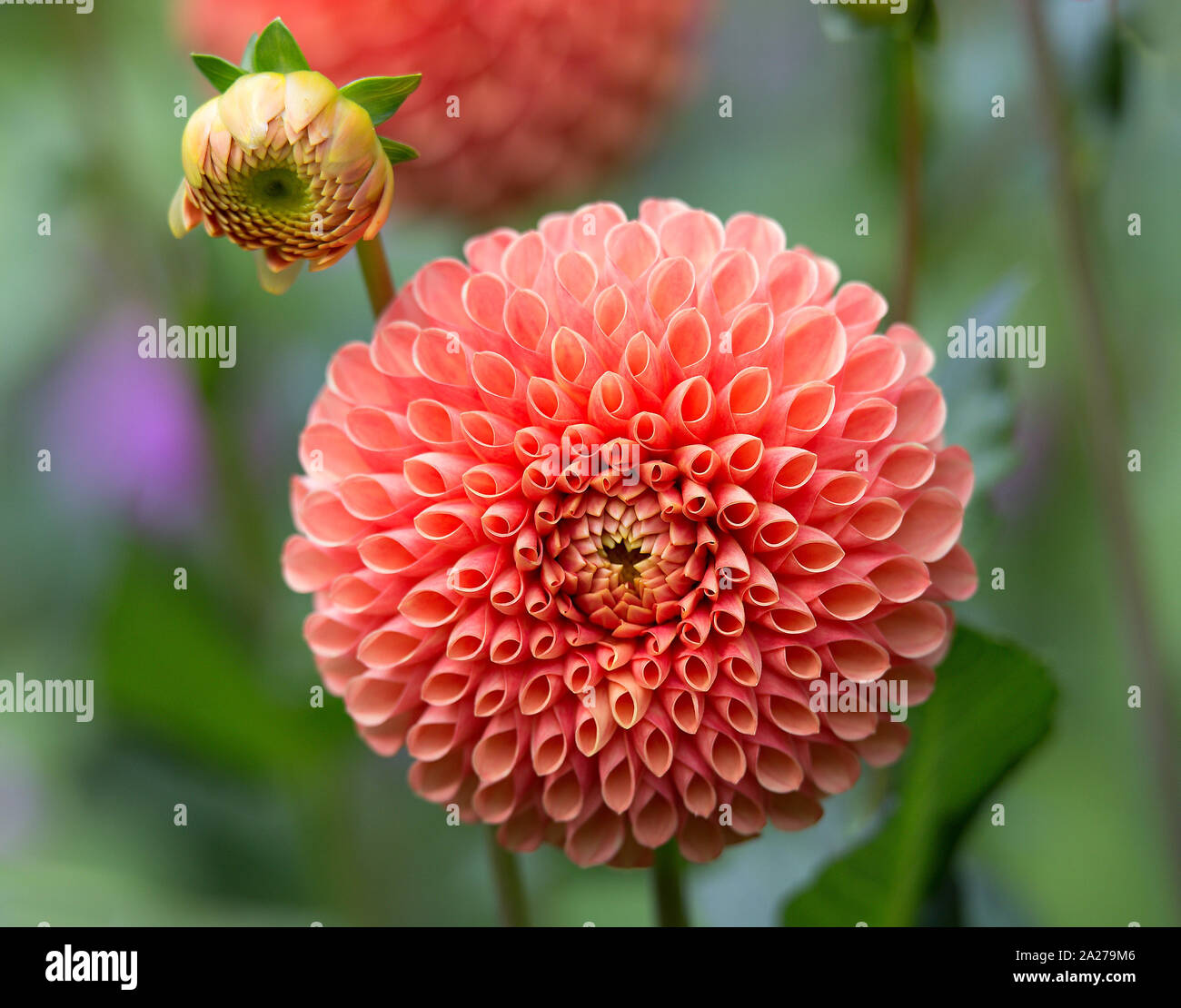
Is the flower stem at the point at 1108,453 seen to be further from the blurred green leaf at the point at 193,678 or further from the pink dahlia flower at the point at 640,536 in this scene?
the blurred green leaf at the point at 193,678

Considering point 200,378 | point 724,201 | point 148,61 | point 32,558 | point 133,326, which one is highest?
point 148,61

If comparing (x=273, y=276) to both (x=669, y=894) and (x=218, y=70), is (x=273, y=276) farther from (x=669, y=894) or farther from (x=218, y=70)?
(x=669, y=894)

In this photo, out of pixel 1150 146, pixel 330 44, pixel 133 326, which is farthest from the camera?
pixel 133 326

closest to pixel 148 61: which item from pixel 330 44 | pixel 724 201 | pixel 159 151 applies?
pixel 159 151

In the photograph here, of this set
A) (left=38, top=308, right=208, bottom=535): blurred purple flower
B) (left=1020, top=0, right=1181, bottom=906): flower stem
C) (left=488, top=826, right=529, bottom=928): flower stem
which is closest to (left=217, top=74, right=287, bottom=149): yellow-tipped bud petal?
(left=488, top=826, right=529, bottom=928): flower stem

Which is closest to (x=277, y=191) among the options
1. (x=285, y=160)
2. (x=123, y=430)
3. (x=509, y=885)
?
(x=285, y=160)
